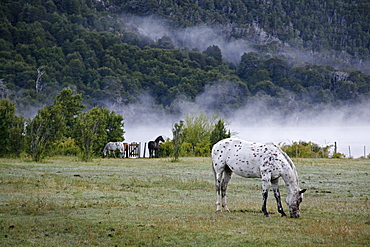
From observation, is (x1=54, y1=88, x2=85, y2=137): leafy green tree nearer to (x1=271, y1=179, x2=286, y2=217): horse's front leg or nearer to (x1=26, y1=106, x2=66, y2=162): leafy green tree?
(x1=26, y1=106, x2=66, y2=162): leafy green tree

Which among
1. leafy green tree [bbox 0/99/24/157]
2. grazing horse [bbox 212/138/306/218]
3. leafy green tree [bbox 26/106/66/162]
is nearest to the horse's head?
grazing horse [bbox 212/138/306/218]

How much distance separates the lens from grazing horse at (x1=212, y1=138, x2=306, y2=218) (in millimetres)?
13766

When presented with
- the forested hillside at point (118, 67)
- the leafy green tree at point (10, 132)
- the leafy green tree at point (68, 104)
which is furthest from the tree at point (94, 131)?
the forested hillside at point (118, 67)

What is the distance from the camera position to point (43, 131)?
3597 cm

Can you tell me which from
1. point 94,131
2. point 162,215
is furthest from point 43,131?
point 162,215

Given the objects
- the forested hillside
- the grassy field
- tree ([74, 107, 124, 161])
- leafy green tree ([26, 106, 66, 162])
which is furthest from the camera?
the forested hillside

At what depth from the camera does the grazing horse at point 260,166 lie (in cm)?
1377

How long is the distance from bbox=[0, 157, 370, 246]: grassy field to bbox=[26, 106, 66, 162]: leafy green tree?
11890 mm

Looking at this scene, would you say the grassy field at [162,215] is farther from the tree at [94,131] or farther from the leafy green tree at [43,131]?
the tree at [94,131]

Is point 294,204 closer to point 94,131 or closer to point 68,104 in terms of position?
point 94,131

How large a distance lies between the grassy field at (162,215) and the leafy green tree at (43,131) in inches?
468

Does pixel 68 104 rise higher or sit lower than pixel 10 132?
higher

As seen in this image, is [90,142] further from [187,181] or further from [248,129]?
[248,129]

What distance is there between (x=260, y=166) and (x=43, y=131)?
82.2 ft
